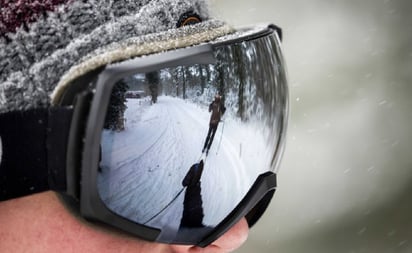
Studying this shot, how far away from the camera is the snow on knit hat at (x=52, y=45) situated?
1.13m

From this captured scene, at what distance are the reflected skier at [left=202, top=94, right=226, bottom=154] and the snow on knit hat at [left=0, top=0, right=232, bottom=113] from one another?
0.56 ft

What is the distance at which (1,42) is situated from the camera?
1127mm

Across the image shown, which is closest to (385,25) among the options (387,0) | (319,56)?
(387,0)

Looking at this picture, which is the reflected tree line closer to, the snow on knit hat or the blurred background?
the snow on knit hat

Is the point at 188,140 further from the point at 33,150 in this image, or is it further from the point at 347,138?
the point at 347,138

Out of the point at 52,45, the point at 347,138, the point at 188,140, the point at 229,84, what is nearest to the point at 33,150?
the point at 52,45

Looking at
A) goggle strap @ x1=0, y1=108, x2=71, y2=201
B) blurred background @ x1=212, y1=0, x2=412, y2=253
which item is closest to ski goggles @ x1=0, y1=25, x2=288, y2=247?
goggle strap @ x1=0, y1=108, x2=71, y2=201

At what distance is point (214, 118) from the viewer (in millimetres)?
1289

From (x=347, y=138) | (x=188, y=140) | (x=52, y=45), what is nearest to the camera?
(x=52, y=45)

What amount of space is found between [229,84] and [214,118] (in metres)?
0.07

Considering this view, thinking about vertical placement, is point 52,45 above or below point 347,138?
above

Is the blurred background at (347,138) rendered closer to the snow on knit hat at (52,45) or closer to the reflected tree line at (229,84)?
the reflected tree line at (229,84)

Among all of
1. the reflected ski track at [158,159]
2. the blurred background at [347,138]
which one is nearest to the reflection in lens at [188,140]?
the reflected ski track at [158,159]

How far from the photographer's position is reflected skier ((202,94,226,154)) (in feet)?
4.21
